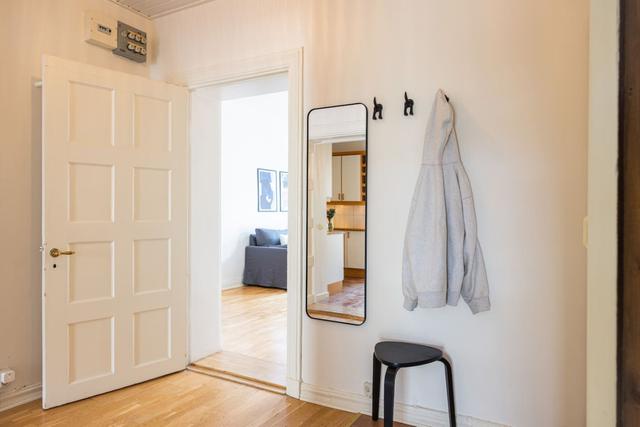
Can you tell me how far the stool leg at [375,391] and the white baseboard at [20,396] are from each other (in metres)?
2.02

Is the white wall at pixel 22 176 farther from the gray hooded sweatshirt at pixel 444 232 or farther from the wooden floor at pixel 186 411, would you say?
the gray hooded sweatshirt at pixel 444 232

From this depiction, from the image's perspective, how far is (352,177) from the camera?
2.50 m

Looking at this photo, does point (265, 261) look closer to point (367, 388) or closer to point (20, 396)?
point (20, 396)

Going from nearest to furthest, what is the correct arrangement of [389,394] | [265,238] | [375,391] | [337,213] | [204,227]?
[389,394], [375,391], [337,213], [204,227], [265,238]

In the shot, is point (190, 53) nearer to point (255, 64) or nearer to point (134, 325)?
point (255, 64)

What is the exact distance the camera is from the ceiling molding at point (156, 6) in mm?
2992

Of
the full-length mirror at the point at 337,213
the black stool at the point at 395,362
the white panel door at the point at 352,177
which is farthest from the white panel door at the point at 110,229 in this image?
the black stool at the point at 395,362

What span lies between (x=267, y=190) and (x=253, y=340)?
3.82 meters

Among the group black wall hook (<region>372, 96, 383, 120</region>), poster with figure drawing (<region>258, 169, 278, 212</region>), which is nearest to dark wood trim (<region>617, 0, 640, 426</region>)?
black wall hook (<region>372, 96, 383, 120</region>)

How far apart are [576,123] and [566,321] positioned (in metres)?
0.91

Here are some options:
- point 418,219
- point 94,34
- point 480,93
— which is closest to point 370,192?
point 418,219

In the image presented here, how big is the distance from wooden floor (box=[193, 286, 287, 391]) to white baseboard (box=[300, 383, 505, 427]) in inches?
10.9

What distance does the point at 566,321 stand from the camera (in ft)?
6.37

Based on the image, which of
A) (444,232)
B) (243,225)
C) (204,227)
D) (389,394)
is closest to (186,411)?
(389,394)
